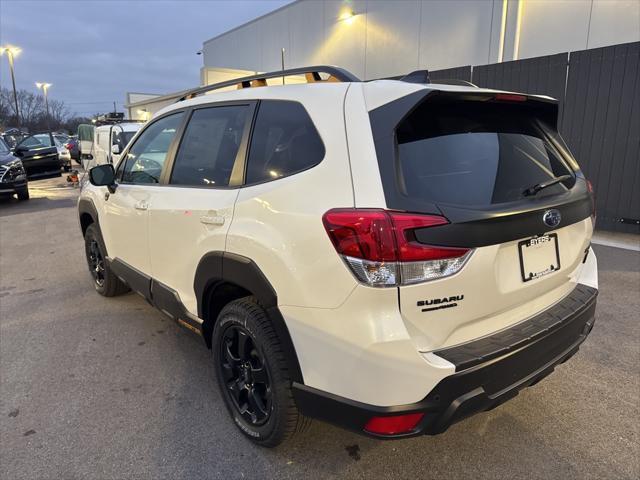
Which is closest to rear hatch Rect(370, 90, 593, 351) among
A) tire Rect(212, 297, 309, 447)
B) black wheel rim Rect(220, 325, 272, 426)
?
tire Rect(212, 297, 309, 447)

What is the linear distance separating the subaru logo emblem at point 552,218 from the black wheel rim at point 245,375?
1.47 meters

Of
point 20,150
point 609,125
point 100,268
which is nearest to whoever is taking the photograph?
point 100,268

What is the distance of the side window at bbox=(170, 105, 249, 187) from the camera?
8.59ft

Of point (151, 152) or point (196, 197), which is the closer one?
point (196, 197)

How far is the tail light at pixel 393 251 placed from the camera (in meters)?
1.74

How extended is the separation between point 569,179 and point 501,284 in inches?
35.4

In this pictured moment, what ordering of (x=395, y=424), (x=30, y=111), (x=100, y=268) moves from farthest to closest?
(x=30, y=111), (x=100, y=268), (x=395, y=424)

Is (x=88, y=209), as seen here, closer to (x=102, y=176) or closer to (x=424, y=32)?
(x=102, y=176)

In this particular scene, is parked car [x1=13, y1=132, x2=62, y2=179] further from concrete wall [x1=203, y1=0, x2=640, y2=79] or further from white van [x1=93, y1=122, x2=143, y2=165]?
concrete wall [x1=203, y1=0, x2=640, y2=79]

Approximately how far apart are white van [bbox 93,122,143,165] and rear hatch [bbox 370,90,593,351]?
10.3 m

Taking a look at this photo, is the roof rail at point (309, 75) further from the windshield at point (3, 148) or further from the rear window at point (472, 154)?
the windshield at point (3, 148)

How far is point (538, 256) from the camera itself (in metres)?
2.13

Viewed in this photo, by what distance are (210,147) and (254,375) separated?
4.59 ft

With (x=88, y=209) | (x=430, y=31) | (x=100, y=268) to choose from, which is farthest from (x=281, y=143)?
(x=430, y=31)
